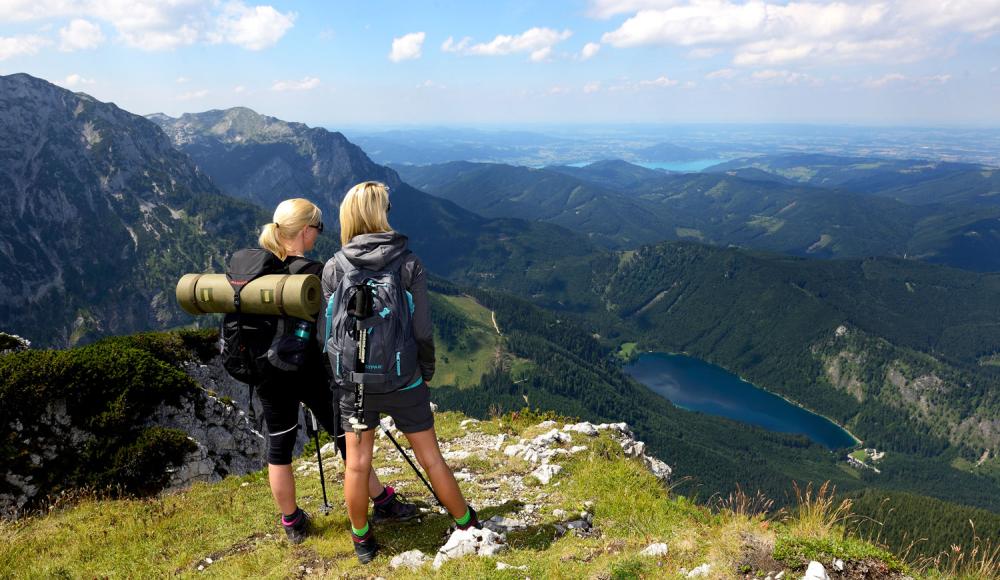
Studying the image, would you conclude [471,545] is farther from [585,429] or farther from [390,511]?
[585,429]

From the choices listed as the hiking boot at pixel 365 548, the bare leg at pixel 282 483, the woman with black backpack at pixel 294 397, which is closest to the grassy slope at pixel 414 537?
the hiking boot at pixel 365 548

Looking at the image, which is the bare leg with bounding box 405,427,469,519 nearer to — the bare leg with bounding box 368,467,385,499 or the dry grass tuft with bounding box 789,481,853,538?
the bare leg with bounding box 368,467,385,499

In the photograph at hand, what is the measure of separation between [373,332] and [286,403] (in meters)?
2.84

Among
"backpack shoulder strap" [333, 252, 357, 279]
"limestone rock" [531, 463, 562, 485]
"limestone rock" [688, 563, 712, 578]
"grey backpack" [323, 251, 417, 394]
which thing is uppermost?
"backpack shoulder strap" [333, 252, 357, 279]

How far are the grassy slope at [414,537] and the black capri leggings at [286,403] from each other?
5.65ft

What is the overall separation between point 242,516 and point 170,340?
59.2 feet

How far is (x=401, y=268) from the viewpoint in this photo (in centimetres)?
677

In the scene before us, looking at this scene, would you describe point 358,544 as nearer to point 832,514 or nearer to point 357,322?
point 357,322

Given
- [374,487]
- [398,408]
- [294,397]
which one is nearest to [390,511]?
[374,487]

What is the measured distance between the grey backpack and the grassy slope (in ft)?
9.65

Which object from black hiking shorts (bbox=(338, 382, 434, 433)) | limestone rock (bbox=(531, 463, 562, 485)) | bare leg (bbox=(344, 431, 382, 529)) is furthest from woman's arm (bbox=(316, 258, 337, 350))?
limestone rock (bbox=(531, 463, 562, 485))

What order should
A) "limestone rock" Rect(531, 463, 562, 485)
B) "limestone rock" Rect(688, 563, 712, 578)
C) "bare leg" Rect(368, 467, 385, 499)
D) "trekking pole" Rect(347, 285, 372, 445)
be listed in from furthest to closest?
1. "limestone rock" Rect(531, 463, 562, 485)
2. "bare leg" Rect(368, 467, 385, 499)
3. "trekking pole" Rect(347, 285, 372, 445)
4. "limestone rock" Rect(688, 563, 712, 578)

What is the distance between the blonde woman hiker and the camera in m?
6.50

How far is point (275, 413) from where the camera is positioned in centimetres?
813
